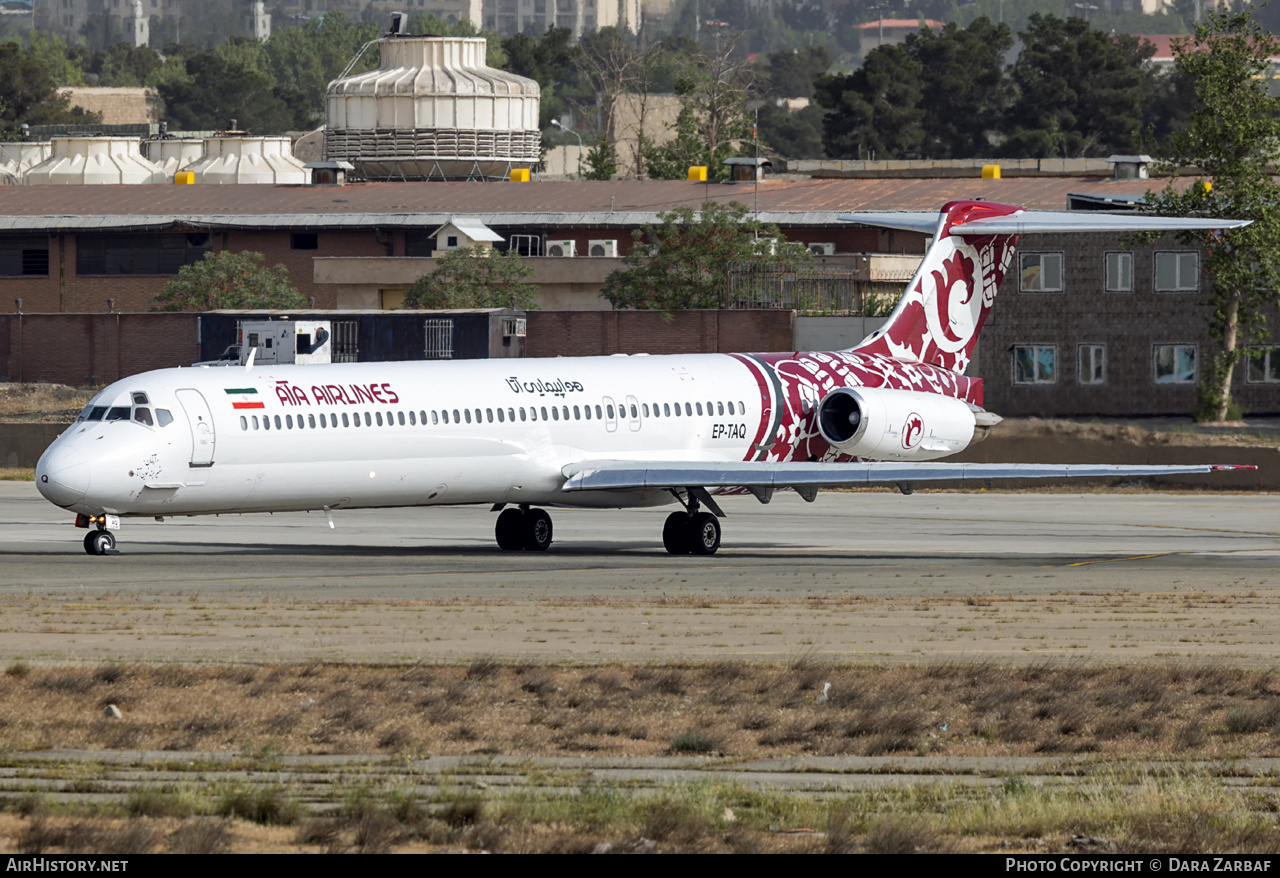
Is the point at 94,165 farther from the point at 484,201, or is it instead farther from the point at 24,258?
the point at 484,201

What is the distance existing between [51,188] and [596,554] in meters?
70.0

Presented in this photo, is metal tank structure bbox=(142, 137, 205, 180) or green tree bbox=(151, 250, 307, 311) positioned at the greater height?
metal tank structure bbox=(142, 137, 205, 180)

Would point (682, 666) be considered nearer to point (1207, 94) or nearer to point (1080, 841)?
point (1080, 841)

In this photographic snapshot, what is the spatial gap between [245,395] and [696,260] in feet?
145

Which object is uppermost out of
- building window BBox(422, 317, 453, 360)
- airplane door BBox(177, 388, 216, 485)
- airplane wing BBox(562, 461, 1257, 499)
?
building window BBox(422, 317, 453, 360)

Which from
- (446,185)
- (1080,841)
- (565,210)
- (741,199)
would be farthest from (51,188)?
(1080,841)

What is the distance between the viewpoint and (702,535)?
34.1 metres

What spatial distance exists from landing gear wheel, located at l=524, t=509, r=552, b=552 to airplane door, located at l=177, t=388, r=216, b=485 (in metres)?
6.61

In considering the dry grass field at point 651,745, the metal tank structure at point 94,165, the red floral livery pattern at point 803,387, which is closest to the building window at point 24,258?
the metal tank structure at point 94,165

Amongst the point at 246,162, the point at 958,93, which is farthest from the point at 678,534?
the point at 958,93

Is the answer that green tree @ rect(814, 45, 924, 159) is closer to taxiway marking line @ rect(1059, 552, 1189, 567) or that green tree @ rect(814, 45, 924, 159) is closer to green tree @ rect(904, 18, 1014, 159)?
green tree @ rect(904, 18, 1014, 159)

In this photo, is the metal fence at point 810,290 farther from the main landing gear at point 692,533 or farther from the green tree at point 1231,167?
the main landing gear at point 692,533

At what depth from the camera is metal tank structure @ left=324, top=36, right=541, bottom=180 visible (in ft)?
349

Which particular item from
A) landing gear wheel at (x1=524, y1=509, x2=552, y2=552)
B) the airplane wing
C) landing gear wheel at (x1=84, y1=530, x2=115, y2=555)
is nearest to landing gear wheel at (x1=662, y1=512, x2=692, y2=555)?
the airplane wing
